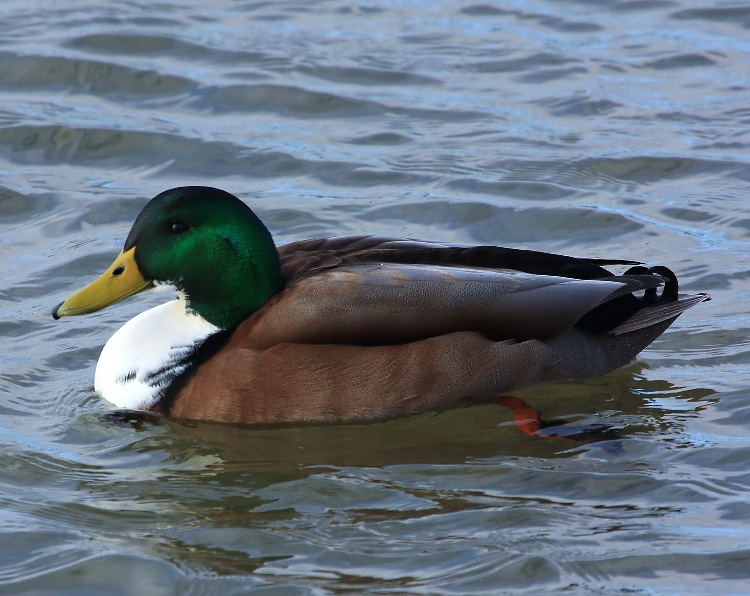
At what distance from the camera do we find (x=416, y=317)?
6867mm

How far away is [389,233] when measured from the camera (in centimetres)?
959

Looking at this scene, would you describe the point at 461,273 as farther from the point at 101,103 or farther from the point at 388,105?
the point at 101,103

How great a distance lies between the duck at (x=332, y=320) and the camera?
22.5ft

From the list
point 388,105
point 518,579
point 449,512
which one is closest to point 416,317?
point 449,512

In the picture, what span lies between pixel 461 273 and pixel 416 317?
39 cm

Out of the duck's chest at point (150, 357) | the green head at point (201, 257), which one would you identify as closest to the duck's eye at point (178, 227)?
the green head at point (201, 257)

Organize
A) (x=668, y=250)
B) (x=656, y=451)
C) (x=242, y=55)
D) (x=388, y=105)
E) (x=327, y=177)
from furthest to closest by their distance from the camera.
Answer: (x=242, y=55)
(x=388, y=105)
(x=327, y=177)
(x=668, y=250)
(x=656, y=451)

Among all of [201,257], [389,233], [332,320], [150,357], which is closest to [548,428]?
[332,320]

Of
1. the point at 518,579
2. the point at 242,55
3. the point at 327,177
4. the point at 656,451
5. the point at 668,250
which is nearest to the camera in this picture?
the point at 518,579

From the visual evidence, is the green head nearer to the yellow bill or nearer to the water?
the yellow bill

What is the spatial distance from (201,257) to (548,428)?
6.97 ft

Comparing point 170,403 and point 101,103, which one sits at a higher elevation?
point 101,103

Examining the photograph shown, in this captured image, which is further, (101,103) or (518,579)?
(101,103)

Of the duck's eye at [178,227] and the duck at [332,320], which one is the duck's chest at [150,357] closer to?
the duck at [332,320]
